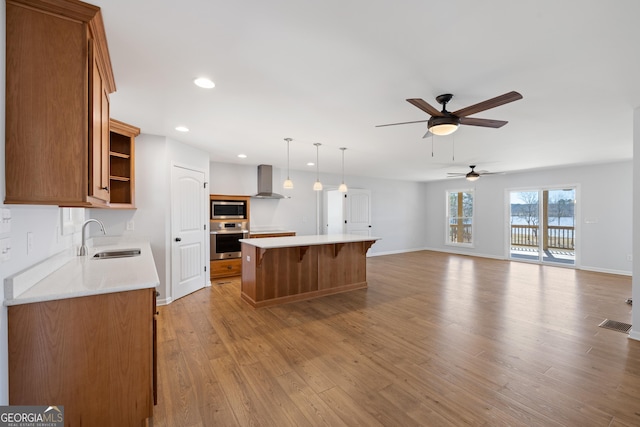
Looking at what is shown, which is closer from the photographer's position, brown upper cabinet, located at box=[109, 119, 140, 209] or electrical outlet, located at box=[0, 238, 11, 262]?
electrical outlet, located at box=[0, 238, 11, 262]

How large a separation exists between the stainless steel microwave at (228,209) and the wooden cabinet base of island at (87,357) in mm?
4168

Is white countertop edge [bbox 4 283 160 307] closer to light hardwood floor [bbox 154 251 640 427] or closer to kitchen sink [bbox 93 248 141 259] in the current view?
light hardwood floor [bbox 154 251 640 427]

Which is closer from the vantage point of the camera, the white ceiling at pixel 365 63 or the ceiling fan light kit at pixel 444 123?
the white ceiling at pixel 365 63

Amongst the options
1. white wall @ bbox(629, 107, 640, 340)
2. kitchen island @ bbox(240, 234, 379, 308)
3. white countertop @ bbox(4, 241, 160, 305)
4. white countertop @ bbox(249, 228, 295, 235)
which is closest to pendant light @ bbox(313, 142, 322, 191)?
kitchen island @ bbox(240, 234, 379, 308)

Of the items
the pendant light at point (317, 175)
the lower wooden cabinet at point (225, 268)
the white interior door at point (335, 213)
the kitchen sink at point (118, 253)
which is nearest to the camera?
the kitchen sink at point (118, 253)

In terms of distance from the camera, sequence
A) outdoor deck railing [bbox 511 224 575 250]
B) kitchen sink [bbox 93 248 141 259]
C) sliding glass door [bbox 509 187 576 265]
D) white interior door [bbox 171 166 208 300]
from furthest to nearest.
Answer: outdoor deck railing [bbox 511 224 575 250] → sliding glass door [bbox 509 187 576 265] → white interior door [bbox 171 166 208 300] → kitchen sink [bbox 93 248 141 259]

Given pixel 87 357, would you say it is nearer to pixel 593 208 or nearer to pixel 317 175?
pixel 317 175

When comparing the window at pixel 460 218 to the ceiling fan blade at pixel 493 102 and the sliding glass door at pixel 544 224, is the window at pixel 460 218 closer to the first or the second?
the sliding glass door at pixel 544 224

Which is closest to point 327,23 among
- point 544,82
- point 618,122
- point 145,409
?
point 544,82

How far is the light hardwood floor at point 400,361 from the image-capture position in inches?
72.1

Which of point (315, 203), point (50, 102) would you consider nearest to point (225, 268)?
point (315, 203)

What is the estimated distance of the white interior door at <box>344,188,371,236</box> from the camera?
25.8 ft

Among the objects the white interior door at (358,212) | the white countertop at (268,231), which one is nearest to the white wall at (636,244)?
the white interior door at (358,212)

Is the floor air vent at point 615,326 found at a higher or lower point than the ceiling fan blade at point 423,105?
lower
